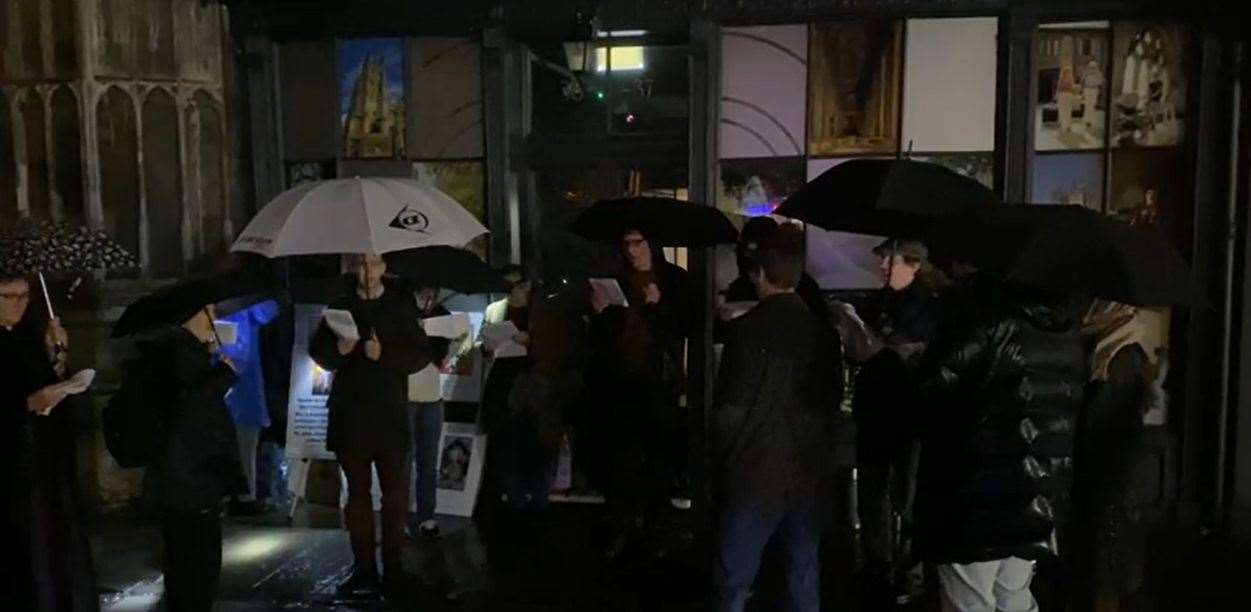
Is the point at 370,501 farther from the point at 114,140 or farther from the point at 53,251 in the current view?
the point at 114,140

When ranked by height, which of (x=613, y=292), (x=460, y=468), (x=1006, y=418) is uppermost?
(x=613, y=292)

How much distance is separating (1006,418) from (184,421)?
3.65 m

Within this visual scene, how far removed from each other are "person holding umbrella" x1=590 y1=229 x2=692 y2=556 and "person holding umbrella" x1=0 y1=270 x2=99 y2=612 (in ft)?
9.64

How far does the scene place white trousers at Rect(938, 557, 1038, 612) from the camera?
4262 mm

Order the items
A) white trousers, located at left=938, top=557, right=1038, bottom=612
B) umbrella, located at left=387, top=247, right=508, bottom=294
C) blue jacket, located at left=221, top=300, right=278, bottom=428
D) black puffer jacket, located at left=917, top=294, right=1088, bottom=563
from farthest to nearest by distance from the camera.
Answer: blue jacket, located at left=221, top=300, right=278, bottom=428
umbrella, located at left=387, top=247, right=508, bottom=294
white trousers, located at left=938, top=557, right=1038, bottom=612
black puffer jacket, located at left=917, top=294, right=1088, bottom=563

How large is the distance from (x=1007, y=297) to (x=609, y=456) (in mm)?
3112

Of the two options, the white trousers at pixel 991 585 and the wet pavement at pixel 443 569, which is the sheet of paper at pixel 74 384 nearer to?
the wet pavement at pixel 443 569

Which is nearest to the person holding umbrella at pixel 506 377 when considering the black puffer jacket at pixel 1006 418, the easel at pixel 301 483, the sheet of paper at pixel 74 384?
the easel at pixel 301 483

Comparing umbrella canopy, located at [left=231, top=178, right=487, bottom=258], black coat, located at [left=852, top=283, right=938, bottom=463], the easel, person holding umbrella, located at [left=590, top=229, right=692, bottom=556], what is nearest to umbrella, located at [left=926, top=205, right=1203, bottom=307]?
black coat, located at [left=852, top=283, right=938, bottom=463]

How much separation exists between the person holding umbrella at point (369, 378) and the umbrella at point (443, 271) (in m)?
0.10

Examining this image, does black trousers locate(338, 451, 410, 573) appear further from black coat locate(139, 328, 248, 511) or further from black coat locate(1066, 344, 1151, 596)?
black coat locate(1066, 344, 1151, 596)

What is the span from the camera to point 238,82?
27.7ft

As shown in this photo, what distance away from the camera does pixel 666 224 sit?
655 centimetres

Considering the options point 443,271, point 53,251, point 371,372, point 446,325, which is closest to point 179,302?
point 53,251
